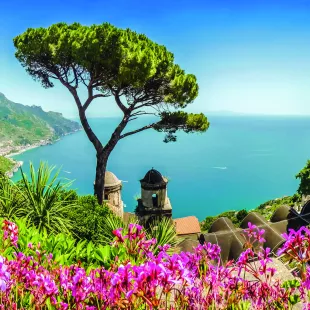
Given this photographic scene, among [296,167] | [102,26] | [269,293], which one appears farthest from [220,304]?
[296,167]

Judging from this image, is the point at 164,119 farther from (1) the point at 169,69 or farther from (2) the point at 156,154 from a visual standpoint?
(2) the point at 156,154

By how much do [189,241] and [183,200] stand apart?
3793 inches

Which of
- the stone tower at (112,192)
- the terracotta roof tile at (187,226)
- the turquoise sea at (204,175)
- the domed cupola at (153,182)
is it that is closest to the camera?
the domed cupola at (153,182)

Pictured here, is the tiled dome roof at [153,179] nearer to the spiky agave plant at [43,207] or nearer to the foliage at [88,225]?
the foliage at [88,225]

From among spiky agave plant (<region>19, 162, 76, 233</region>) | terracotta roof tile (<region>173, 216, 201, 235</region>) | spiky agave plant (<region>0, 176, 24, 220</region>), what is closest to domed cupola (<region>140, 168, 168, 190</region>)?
spiky agave plant (<region>19, 162, 76, 233</region>)

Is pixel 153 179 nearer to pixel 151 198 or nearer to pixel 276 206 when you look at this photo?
pixel 151 198

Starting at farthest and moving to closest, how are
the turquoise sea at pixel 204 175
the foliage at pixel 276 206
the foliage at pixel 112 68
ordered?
the turquoise sea at pixel 204 175 < the foliage at pixel 276 206 < the foliage at pixel 112 68

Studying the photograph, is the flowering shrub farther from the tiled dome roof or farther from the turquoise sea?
the turquoise sea

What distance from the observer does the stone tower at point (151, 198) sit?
1673 centimetres

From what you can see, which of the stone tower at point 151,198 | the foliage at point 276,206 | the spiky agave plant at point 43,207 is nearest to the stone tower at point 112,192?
the stone tower at point 151,198

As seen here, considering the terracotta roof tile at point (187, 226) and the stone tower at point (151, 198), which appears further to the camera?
the terracotta roof tile at point (187, 226)

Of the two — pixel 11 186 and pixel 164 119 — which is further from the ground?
pixel 164 119

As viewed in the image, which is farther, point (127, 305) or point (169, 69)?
point (169, 69)

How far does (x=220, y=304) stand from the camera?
279 centimetres
